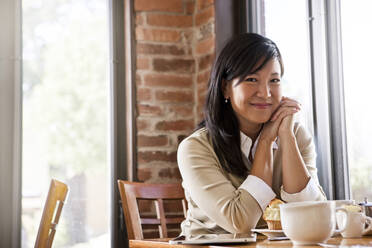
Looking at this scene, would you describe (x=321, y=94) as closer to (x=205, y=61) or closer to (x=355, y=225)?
(x=205, y=61)

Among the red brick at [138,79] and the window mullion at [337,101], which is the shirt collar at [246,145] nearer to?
the window mullion at [337,101]

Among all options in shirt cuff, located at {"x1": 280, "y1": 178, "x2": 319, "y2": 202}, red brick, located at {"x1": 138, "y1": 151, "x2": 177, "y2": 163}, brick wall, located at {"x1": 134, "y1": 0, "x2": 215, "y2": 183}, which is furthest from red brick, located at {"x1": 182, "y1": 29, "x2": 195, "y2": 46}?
shirt cuff, located at {"x1": 280, "y1": 178, "x2": 319, "y2": 202}

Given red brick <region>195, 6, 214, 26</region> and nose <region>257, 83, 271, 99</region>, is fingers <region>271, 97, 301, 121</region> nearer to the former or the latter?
nose <region>257, 83, 271, 99</region>

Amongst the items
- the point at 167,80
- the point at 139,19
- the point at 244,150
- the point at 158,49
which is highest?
the point at 139,19

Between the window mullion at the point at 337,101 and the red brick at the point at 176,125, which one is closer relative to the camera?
the window mullion at the point at 337,101

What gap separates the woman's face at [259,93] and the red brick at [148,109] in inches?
38.0

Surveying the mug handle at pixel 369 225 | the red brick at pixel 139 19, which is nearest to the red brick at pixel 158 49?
the red brick at pixel 139 19

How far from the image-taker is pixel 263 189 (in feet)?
5.98

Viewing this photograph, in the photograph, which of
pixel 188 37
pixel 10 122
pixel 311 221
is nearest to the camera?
pixel 311 221

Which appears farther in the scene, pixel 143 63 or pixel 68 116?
pixel 143 63

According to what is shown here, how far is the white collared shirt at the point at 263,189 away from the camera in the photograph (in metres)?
1.82

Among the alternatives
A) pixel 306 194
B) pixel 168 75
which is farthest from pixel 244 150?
pixel 168 75

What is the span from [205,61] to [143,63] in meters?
0.32

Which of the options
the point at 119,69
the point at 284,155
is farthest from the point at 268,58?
the point at 119,69
